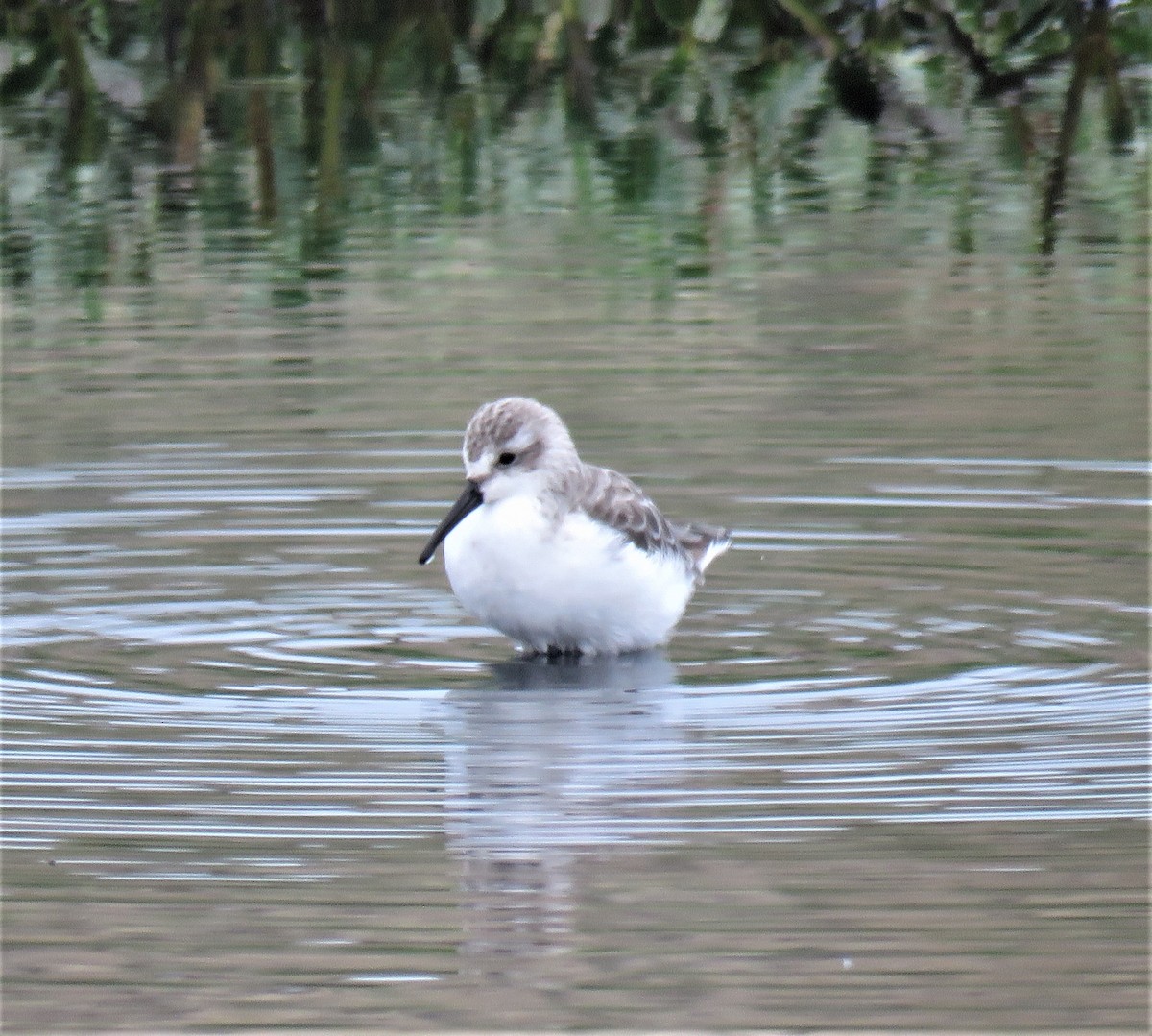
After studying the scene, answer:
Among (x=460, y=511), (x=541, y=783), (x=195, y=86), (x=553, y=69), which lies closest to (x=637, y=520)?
(x=460, y=511)

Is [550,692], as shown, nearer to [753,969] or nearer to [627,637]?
[627,637]

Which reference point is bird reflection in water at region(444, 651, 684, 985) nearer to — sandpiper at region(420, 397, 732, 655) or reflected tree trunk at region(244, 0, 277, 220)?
sandpiper at region(420, 397, 732, 655)

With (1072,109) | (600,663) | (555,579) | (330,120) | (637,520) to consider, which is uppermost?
(330,120)

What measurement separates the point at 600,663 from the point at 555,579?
44 cm

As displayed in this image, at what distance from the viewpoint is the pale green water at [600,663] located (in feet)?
20.1

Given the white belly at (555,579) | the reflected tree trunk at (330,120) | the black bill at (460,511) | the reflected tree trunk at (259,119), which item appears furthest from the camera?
the reflected tree trunk at (259,119)

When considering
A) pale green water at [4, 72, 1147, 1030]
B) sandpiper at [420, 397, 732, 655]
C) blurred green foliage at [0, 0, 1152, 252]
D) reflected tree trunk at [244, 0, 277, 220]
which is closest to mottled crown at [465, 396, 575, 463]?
sandpiper at [420, 397, 732, 655]

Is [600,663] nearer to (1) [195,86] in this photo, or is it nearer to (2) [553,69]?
(2) [553,69]

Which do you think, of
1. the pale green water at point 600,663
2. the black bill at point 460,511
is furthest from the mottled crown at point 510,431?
the pale green water at point 600,663

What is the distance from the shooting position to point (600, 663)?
31.0 ft

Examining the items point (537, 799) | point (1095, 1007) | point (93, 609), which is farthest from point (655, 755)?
point (93, 609)

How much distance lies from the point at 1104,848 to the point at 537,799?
1518 mm

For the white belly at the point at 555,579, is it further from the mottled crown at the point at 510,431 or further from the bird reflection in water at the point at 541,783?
the mottled crown at the point at 510,431

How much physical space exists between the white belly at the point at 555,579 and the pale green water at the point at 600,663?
20 centimetres
